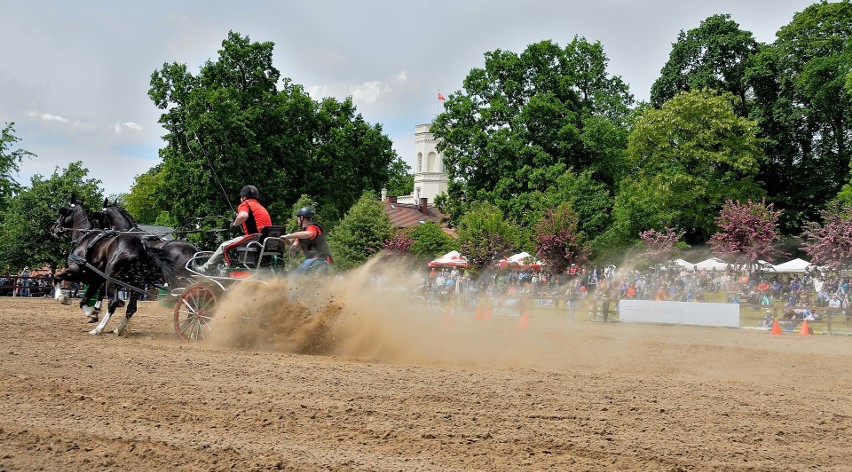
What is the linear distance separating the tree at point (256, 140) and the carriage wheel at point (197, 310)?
27.7 m

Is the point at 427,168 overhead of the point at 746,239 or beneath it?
overhead

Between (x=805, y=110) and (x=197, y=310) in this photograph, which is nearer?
(x=197, y=310)

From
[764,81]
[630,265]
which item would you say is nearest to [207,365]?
[630,265]

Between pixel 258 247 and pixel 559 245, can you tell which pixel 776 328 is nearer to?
pixel 559 245

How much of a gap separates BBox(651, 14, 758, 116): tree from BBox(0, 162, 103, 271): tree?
115 feet

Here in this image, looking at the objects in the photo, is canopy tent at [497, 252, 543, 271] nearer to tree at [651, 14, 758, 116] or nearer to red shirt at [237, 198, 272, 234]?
tree at [651, 14, 758, 116]

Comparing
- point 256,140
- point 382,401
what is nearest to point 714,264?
point 256,140

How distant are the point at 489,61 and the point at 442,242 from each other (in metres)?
12.3

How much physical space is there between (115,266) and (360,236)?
1173 inches

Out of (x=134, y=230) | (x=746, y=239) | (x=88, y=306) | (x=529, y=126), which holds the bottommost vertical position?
(x=88, y=306)

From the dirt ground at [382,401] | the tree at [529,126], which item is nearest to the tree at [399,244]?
the tree at [529,126]

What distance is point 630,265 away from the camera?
3881 cm

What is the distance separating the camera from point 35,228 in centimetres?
4031

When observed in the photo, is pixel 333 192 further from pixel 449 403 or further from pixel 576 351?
pixel 449 403
